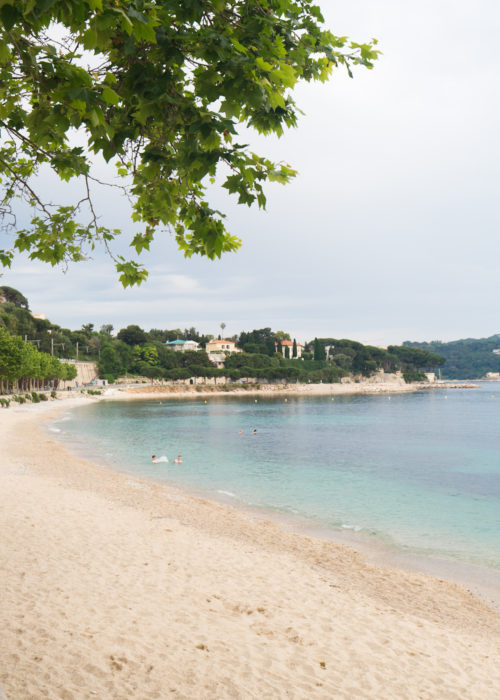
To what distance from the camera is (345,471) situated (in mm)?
22891

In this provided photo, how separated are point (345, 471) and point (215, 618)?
58.8 ft

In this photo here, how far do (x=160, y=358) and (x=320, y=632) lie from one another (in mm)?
115583

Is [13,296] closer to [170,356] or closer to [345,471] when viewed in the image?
[170,356]

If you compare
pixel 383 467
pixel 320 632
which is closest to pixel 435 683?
pixel 320 632

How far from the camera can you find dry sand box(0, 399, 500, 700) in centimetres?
444

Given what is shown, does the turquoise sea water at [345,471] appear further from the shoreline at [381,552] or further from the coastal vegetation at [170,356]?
the coastal vegetation at [170,356]

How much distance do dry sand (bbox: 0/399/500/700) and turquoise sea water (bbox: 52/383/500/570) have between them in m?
3.81

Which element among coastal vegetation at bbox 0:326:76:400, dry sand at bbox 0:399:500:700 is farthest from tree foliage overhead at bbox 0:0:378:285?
coastal vegetation at bbox 0:326:76:400

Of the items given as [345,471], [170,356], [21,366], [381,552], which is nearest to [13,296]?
[170,356]

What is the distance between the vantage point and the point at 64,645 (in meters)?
4.78

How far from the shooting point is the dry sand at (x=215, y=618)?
4438 mm

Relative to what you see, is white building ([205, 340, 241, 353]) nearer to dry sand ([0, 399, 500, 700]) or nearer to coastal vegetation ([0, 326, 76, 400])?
coastal vegetation ([0, 326, 76, 400])

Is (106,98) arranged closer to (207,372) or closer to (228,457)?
(228,457)

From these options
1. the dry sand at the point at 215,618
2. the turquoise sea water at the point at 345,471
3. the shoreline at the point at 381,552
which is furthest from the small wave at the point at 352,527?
the dry sand at the point at 215,618
